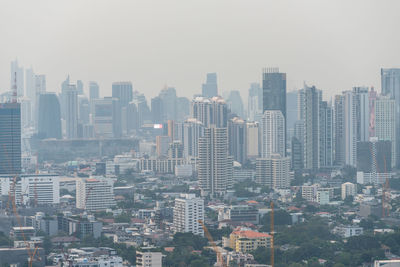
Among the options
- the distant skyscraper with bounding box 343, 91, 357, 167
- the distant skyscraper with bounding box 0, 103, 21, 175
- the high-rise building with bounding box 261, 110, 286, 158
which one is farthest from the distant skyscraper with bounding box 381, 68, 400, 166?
the distant skyscraper with bounding box 0, 103, 21, 175

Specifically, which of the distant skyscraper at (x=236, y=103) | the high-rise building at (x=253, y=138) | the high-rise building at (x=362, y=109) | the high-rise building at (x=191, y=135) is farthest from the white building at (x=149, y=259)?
the distant skyscraper at (x=236, y=103)

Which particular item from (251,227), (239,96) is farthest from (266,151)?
(251,227)

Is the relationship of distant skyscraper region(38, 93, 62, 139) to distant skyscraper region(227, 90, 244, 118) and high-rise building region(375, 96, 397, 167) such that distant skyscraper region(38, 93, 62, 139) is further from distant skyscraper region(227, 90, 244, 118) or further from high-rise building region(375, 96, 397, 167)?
high-rise building region(375, 96, 397, 167)

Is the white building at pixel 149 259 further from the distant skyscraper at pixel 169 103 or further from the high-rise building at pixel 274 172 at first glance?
the distant skyscraper at pixel 169 103

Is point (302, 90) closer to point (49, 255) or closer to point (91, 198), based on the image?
point (91, 198)

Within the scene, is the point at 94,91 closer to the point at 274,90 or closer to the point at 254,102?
the point at 254,102
